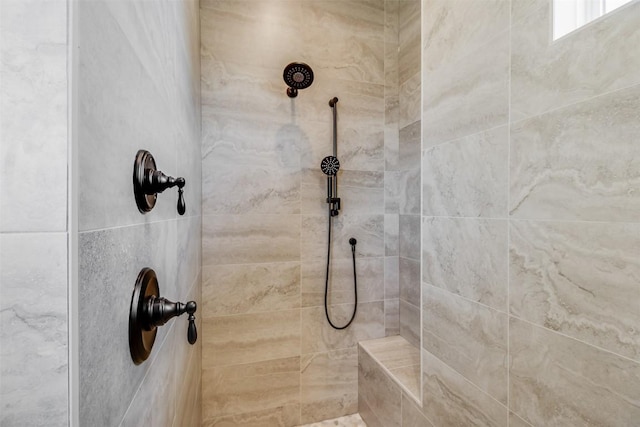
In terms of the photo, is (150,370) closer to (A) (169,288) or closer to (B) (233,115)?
(A) (169,288)

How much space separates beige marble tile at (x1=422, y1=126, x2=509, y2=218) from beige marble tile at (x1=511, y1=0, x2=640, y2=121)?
115 millimetres

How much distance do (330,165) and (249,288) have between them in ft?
2.86

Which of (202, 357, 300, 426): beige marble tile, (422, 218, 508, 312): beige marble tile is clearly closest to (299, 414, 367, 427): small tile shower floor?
(202, 357, 300, 426): beige marble tile

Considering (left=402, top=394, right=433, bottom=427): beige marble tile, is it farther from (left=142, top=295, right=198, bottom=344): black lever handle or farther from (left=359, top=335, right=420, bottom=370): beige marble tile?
(left=142, top=295, right=198, bottom=344): black lever handle

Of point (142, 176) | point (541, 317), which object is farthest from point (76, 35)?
point (541, 317)

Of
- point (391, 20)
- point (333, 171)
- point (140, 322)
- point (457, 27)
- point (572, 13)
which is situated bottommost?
point (140, 322)

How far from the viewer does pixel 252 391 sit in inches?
69.1

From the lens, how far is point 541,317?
80 cm

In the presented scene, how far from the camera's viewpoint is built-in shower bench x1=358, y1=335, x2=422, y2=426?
1466 millimetres

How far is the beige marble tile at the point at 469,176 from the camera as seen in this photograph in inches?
36.1

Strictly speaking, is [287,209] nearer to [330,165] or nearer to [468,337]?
[330,165]

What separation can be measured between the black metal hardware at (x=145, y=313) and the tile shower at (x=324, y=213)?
4cm

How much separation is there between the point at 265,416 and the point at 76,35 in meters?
2.02

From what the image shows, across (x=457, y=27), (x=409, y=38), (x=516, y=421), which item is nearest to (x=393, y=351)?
(x=516, y=421)
